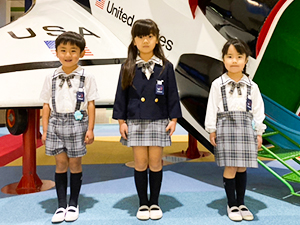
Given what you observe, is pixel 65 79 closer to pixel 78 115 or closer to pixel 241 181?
pixel 78 115

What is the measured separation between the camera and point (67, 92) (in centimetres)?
205

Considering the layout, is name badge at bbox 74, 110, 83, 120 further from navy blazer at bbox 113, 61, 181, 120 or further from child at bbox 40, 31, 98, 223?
navy blazer at bbox 113, 61, 181, 120

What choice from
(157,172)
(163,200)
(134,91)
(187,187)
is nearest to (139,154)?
(157,172)

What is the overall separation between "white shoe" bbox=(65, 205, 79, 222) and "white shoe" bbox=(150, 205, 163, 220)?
20.3 inches

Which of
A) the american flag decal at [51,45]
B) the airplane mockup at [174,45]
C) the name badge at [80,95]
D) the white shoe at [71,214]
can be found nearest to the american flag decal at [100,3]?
the airplane mockup at [174,45]

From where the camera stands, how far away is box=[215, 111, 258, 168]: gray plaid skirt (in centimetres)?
201

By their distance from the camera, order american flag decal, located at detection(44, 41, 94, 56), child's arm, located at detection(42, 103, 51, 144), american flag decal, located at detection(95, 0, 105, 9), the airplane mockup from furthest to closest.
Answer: american flag decal, located at detection(95, 0, 105, 9) < american flag decal, located at detection(44, 41, 94, 56) < the airplane mockup < child's arm, located at detection(42, 103, 51, 144)

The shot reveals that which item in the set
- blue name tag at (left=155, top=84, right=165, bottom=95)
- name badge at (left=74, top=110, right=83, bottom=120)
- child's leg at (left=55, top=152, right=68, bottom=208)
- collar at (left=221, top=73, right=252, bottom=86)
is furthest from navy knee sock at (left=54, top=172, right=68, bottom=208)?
collar at (left=221, top=73, right=252, bottom=86)

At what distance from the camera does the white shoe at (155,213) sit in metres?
2.07

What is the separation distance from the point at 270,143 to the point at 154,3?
1757mm

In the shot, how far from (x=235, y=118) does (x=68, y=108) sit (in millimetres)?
1124

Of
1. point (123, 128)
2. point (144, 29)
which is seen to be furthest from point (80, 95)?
point (144, 29)

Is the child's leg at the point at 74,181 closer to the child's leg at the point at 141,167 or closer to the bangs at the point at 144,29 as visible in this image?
the child's leg at the point at 141,167

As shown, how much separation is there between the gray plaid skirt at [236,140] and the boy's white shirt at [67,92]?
0.92 metres
